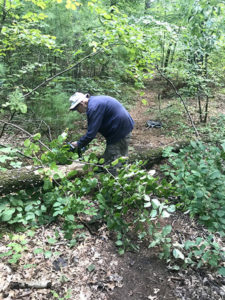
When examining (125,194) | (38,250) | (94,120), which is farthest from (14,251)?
(94,120)

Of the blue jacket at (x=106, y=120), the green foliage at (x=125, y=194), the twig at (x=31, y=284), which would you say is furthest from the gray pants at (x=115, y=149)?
the twig at (x=31, y=284)

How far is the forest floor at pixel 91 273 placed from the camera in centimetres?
225

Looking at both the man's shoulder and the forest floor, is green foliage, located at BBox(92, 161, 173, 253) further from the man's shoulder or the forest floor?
the man's shoulder

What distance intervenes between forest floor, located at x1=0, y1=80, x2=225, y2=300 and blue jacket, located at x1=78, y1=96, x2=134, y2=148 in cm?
158

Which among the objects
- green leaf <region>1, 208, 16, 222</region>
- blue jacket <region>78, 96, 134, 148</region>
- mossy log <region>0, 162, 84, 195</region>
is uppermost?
blue jacket <region>78, 96, 134, 148</region>

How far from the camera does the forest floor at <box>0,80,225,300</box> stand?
2.25m

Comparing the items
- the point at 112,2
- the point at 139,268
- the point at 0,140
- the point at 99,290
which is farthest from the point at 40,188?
the point at 112,2

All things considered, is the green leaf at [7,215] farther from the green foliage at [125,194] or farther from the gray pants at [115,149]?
the gray pants at [115,149]

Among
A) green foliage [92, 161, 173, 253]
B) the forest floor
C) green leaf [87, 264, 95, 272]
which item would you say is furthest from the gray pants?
green leaf [87, 264, 95, 272]

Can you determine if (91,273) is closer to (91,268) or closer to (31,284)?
(91,268)

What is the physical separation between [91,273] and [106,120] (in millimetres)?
2464

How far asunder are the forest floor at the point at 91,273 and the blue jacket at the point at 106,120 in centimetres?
158

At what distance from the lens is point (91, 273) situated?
8.37 ft

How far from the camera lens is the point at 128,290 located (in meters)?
2.38
